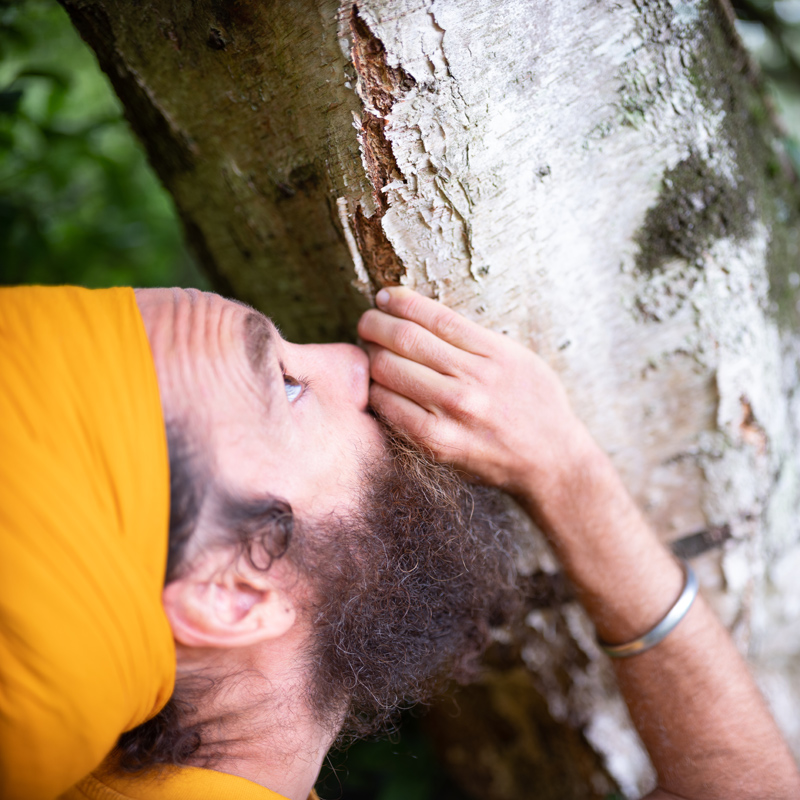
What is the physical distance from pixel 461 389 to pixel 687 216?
0.79m

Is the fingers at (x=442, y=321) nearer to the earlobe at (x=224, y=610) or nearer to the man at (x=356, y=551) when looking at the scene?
the man at (x=356, y=551)

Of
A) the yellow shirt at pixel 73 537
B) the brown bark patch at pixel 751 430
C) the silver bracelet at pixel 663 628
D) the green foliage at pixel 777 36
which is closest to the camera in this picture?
the yellow shirt at pixel 73 537

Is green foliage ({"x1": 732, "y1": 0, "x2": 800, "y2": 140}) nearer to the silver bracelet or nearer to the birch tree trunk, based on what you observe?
the birch tree trunk

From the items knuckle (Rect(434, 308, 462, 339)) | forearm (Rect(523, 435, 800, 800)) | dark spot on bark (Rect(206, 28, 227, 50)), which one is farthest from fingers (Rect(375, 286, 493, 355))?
dark spot on bark (Rect(206, 28, 227, 50))

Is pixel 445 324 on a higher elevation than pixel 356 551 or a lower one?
higher

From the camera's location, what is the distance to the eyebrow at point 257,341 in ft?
3.77

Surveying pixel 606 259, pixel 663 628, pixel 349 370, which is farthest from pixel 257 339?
pixel 663 628

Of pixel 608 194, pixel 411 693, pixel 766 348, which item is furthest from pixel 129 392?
pixel 766 348

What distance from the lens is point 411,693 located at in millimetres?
1505

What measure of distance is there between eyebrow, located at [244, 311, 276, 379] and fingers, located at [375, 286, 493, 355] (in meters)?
0.33

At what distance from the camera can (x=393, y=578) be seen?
1.39 metres

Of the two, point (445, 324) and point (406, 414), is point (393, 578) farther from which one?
point (445, 324)

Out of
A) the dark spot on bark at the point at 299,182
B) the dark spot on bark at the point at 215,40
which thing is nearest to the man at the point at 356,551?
the dark spot on bark at the point at 299,182

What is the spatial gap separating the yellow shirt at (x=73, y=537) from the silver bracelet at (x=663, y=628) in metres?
1.24
